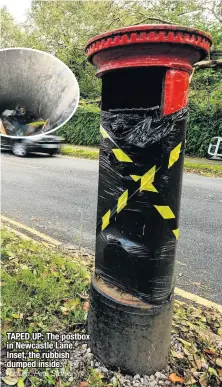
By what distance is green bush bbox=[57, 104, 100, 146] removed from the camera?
54.0 ft

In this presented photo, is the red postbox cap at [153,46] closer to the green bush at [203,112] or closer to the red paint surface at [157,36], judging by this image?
the red paint surface at [157,36]

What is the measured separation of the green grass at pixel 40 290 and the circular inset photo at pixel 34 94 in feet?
4.80

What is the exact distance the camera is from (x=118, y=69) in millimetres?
1440

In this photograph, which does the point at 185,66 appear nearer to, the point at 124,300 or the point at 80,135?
the point at 124,300

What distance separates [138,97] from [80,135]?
52.5 ft

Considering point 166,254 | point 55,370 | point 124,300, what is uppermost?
point 166,254

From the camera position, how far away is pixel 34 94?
0.97 m

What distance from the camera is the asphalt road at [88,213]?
126 inches

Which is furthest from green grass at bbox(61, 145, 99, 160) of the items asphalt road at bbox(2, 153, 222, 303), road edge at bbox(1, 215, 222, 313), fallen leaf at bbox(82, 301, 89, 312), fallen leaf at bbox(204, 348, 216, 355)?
fallen leaf at bbox(204, 348, 216, 355)

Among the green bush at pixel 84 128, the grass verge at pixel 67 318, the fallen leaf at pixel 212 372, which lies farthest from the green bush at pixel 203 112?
the fallen leaf at pixel 212 372

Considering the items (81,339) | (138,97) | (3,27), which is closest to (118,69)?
(138,97)

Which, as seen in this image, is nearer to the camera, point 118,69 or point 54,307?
point 118,69

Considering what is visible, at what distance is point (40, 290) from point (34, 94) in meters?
1.73

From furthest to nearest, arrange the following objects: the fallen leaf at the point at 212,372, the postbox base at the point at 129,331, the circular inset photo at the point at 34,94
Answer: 1. the fallen leaf at the point at 212,372
2. the postbox base at the point at 129,331
3. the circular inset photo at the point at 34,94
